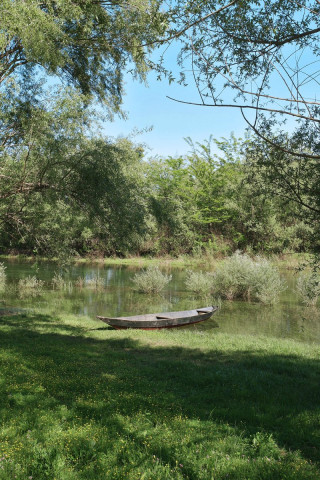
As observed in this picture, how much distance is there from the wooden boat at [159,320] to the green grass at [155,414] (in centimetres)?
308

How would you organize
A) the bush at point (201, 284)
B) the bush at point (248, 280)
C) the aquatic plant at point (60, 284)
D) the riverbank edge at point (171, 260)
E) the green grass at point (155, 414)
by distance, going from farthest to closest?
the riverbank edge at point (171, 260) < the aquatic plant at point (60, 284) < the bush at point (201, 284) < the bush at point (248, 280) < the green grass at point (155, 414)

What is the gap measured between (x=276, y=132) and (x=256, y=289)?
1239 centimetres

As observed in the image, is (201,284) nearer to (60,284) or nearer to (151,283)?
(151,283)

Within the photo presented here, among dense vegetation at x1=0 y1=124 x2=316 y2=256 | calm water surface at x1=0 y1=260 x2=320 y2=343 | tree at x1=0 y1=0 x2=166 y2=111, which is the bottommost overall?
calm water surface at x1=0 y1=260 x2=320 y2=343

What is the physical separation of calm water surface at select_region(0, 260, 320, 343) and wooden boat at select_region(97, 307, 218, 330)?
1.27 ft

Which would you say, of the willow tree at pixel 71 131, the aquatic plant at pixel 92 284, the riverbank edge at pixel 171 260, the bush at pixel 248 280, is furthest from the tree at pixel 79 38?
the riverbank edge at pixel 171 260

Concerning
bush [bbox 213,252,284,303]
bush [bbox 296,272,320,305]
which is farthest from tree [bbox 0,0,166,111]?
bush [bbox 213,252,284,303]

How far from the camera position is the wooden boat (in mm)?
11500

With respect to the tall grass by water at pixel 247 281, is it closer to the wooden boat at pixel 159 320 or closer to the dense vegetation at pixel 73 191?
the wooden boat at pixel 159 320

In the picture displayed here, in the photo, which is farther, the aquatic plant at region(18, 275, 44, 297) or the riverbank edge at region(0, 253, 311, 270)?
the riverbank edge at region(0, 253, 311, 270)

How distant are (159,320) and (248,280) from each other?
6.91 meters

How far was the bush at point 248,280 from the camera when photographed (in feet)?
56.2

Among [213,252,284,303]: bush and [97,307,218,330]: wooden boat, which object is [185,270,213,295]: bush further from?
[97,307,218,330]: wooden boat

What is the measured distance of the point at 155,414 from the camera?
14.6ft
